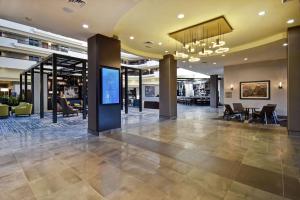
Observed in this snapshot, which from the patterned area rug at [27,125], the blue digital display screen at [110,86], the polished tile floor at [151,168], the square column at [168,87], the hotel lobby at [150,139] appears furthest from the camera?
the square column at [168,87]

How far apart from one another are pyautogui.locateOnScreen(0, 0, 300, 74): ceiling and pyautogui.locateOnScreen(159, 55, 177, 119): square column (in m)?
2.88

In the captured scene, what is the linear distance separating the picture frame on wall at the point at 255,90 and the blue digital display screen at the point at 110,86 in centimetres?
885

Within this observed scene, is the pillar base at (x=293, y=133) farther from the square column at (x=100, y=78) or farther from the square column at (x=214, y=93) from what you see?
the square column at (x=214, y=93)

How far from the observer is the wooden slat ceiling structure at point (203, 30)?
509cm

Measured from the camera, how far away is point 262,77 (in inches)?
412

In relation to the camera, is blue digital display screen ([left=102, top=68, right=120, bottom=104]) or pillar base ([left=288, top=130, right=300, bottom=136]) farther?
blue digital display screen ([left=102, top=68, right=120, bottom=104])

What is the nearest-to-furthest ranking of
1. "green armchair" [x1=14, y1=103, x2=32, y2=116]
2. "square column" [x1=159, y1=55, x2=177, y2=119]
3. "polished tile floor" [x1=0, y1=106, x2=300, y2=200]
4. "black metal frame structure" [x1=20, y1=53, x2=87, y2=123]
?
"polished tile floor" [x1=0, y1=106, x2=300, y2=200] < "black metal frame structure" [x1=20, y1=53, x2=87, y2=123] < "square column" [x1=159, y1=55, x2=177, y2=119] < "green armchair" [x1=14, y1=103, x2=32, y2=116]

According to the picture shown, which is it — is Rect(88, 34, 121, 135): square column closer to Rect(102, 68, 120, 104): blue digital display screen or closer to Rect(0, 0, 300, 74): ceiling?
Rect(102, 68, 120, 104): blue digital display screen

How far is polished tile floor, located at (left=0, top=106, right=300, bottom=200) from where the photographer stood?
233 cm

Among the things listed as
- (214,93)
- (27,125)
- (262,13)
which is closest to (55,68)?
(27,125)

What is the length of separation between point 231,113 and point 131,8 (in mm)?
7865

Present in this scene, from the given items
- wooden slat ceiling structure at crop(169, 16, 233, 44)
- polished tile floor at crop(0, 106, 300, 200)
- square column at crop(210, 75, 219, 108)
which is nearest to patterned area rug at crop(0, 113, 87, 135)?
polished tile floor at crop(0, 106, 300, 200)

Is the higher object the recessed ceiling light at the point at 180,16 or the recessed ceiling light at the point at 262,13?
the recessed ceiling light at the point at 262,13

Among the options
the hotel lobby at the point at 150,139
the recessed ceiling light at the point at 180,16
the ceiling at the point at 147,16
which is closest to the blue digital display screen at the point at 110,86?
the hotel lobby at the point at 150,139
